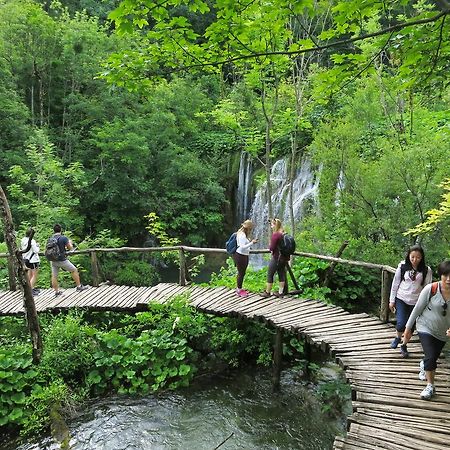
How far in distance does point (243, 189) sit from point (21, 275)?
14.4 metres

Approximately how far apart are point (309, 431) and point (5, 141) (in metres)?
15.9

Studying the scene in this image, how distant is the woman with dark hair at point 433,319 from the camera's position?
171 inches

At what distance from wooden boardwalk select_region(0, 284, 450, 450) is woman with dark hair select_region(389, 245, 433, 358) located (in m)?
0.56

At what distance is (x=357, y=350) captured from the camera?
5918 millimetres

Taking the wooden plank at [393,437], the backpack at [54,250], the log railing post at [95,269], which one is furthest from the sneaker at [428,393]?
the log railing post at [95,269]

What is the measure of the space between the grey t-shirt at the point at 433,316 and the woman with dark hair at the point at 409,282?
2.99 ft

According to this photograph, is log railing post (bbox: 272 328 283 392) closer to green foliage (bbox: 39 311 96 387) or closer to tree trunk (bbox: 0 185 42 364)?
green foliage (bbox: 39 311 96 387)

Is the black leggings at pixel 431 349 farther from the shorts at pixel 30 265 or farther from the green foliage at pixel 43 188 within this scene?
the green foliage at pixel 43 188

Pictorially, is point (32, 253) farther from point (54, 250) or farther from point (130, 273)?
point (130, 273)

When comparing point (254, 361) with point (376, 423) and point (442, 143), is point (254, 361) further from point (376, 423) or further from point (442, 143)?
point (442, 143)

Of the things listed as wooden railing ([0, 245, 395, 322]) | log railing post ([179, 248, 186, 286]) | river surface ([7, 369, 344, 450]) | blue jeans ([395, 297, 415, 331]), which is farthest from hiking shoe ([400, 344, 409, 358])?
log railing post ([179, 248, 186, 286])

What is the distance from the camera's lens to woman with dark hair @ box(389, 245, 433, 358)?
5352 mm

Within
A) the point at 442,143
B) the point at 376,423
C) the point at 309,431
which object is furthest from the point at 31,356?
the point at 442,143

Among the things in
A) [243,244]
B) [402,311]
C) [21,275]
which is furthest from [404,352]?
[21,275]
